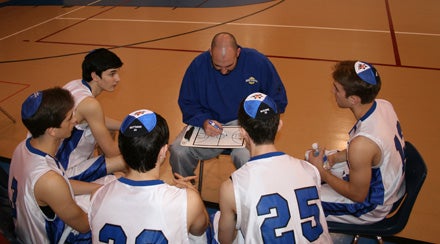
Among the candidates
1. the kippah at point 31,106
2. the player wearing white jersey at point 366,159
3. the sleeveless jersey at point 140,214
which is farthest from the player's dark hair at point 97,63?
the player wearing white jersey at point 366,159

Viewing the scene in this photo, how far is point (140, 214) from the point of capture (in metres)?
1.74

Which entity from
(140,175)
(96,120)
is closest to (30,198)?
(140,175)

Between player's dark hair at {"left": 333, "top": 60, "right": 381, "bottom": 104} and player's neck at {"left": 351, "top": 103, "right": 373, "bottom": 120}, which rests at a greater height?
player's dark hair at {"left": 333, "top": 60, "right": 381, "bottom": 104}

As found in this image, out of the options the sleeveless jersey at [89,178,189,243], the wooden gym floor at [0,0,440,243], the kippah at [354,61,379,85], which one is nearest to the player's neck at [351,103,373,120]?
the kippah at [354,61,379,85]

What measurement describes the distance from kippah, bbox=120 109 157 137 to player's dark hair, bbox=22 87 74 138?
0.62 m

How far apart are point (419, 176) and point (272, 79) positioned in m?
1.74

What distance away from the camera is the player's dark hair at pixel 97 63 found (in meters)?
3.09

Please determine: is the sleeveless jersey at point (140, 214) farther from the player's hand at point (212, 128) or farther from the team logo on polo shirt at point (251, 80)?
the team logo on polo shirt at point (251, 80)

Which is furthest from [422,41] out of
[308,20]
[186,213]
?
[186,213]

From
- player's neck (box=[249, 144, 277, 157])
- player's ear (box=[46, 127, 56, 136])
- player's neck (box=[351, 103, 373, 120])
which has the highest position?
player's ear (box=[46, 127, 56, 136])

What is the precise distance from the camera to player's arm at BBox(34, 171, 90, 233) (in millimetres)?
2070

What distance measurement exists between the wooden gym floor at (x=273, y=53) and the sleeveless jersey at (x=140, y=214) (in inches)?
77.2

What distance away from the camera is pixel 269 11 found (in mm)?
9844

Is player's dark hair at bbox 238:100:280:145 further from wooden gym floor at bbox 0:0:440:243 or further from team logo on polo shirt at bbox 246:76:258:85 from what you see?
wooden gym floor at bbox 0:0:440:243
